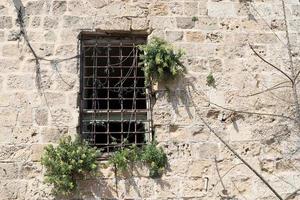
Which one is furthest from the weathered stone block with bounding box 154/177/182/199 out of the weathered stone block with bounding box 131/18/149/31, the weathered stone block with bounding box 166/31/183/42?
the weathered stone block with bounding box 131/18/149/31

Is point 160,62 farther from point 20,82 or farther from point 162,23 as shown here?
point 20,82

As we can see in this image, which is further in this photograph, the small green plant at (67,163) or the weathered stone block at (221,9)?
the weathered stone block at (221,9)

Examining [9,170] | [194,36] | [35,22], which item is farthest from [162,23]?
[9,170]

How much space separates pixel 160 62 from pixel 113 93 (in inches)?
23.8

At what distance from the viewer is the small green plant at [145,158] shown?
488 cm

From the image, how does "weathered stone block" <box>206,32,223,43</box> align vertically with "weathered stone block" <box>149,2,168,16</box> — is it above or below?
below

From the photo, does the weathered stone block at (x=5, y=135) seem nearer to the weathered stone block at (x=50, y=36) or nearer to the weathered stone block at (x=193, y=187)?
the weathered stone block at (x=50, y=36)

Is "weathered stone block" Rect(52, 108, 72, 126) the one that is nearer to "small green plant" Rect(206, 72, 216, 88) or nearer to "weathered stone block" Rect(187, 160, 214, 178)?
"weathered stone block" Rect(187, 160, 214, 178)

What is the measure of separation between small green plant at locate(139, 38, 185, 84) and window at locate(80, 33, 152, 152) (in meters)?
0.16

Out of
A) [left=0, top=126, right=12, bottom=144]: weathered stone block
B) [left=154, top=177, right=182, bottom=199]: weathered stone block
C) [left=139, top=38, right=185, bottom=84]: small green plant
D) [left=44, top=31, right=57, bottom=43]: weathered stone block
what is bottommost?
[left=154, top=177, right=182, bottom=199]: weathered stone block

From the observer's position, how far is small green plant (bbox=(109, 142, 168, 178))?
4.88 metres

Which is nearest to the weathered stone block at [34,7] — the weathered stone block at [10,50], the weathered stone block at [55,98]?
the weathered stone block at [10,50]

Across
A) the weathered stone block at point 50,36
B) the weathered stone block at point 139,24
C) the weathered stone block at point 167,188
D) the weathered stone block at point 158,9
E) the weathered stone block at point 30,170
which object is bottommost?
the weathered stone block at point 167,188

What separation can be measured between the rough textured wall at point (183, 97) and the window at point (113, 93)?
14 cm
